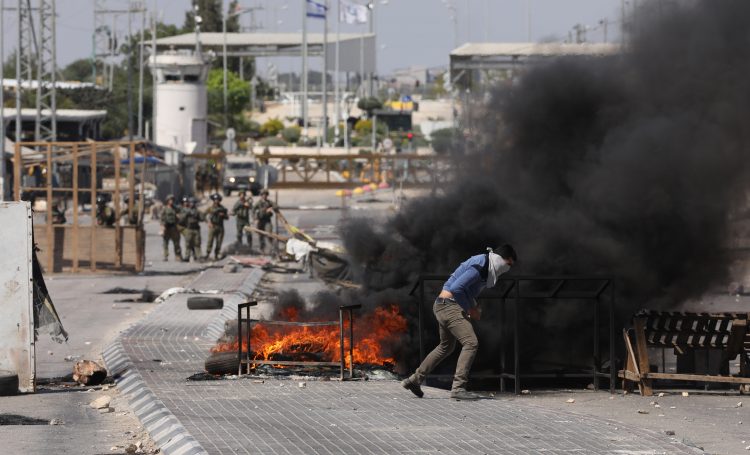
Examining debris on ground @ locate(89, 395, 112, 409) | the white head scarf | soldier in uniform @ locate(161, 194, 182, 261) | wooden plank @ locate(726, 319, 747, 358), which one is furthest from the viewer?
soldier in uniform @ locate(161, 194, 182, 261)

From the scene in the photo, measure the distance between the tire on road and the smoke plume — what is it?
451 centimetres

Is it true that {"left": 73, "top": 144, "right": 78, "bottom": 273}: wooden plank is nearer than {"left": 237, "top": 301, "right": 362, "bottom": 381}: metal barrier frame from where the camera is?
No

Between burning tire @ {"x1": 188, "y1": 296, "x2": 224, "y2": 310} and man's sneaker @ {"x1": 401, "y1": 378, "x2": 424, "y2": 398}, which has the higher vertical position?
man's sneaker @ {"x1": 401, "y1": 378, "x2": 424, "y2": 398}

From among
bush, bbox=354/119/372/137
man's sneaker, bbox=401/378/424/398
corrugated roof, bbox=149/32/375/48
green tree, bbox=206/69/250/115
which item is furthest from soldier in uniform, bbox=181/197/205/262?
corrugated roof, bbox=149/32/375/48

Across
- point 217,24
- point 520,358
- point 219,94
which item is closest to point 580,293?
point 520,358

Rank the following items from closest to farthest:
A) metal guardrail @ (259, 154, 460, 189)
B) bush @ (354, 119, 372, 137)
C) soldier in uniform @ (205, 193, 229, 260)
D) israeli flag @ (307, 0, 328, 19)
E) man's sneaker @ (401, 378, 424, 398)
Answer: man's sneaker @ (401, 378, 424, 398) < soldier in uniform @ (205, 193, 229, 260) < metal guardrail @ (259, 154, 460, 189) < israeli flag @ (307, 0, 328, 19) < bush @ (354, 119, 372, 137)

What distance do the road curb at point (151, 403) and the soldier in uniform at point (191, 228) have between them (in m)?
12.4

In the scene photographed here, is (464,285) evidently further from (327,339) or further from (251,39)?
(251,39)

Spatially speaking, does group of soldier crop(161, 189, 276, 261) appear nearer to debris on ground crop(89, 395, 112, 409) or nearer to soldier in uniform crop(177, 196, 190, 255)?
soldier in uniform crop(177, 196, 190, 255)

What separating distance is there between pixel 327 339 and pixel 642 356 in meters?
3.11

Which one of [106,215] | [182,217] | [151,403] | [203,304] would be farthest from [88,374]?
[182,217]

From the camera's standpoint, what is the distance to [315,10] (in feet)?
279

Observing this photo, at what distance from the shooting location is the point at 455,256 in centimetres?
1596

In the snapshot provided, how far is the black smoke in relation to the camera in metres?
15.1
